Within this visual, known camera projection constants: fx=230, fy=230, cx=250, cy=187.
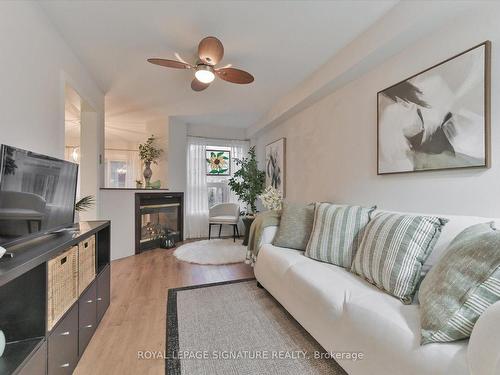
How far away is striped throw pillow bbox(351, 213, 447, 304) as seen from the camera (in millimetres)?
1217

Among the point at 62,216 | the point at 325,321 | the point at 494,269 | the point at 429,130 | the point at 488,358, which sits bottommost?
the point at 325,321

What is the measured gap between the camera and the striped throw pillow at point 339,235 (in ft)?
5.63

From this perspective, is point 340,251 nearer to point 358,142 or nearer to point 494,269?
point 494,269

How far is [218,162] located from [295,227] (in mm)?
3135

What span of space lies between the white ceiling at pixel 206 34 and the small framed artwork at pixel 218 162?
6.13ft

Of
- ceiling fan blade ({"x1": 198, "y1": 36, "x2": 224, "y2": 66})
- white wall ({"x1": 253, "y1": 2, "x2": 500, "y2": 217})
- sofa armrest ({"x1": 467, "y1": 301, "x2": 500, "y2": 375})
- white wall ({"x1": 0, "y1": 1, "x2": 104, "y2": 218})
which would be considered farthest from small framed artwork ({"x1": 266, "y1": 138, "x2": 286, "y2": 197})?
sofa armrest ({"x1": 467, "y1": 301, "x2": 500, "y2": 375})

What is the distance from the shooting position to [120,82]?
294cm

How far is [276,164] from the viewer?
4027 millimetres

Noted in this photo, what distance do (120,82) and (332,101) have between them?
2647mm

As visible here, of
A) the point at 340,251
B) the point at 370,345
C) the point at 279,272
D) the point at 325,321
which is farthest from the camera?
the point at 279,272

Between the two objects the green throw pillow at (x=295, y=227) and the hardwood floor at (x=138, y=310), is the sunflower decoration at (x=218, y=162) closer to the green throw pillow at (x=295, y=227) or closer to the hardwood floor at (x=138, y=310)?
the hardwood floor at (x=138, y=310)

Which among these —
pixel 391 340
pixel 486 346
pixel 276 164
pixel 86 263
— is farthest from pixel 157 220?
pixel 486 346

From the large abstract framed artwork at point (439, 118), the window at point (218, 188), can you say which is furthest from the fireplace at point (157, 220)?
the large abstract framed artwork at point (439, 118)

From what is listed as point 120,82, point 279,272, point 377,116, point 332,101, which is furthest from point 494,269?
point 120,82
